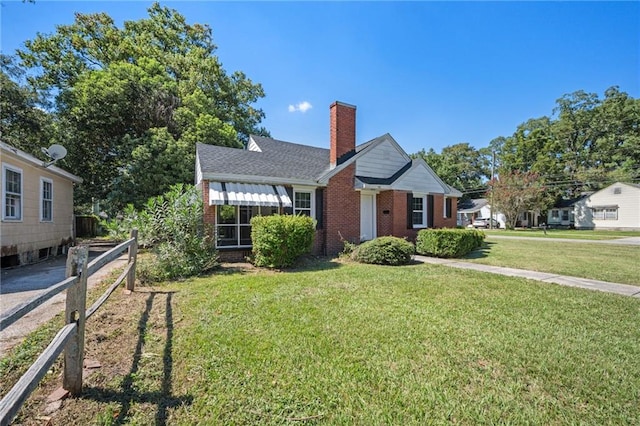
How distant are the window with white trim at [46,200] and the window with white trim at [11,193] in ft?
5.11

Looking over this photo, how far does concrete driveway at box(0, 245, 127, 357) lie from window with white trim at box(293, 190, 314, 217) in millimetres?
6959

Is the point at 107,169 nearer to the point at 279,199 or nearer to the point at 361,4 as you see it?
the point at 279,199

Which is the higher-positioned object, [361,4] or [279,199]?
[361,4]

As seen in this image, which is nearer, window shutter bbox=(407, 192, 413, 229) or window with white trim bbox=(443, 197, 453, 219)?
window shutter bbox=(407, 192, 413, 229)

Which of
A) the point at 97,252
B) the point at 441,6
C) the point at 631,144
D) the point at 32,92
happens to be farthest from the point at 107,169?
the point at 631,144

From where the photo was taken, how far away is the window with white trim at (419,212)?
48.1 ft

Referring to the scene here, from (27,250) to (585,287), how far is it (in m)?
17.1

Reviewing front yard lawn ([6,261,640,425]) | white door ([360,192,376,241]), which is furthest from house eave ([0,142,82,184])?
white door ([360,192,376,241])

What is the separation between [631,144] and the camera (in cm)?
3934

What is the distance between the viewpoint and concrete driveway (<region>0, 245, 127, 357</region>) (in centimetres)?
427

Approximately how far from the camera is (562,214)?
40250 mm

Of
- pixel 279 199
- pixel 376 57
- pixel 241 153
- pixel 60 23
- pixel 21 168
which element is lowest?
pixel 279 199

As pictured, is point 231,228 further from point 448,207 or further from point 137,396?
point 448,207

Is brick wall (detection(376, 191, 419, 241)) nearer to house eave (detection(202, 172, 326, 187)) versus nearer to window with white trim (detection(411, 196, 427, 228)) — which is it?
window with white trim (detection(411, 196, 427, 228))
